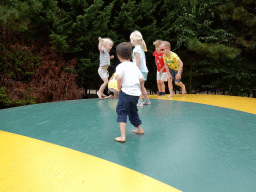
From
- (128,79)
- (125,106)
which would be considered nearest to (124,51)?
(128,79)

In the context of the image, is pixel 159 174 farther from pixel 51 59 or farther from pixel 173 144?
pixel 51 59

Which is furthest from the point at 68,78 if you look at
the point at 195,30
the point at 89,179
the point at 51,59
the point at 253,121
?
the point at 89,179

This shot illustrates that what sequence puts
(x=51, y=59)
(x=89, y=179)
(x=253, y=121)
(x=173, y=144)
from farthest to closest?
1. (x=51, y=59)
2. (x=253, y=121)
3. (x=173, y=144)
4. (x=89, y=179)

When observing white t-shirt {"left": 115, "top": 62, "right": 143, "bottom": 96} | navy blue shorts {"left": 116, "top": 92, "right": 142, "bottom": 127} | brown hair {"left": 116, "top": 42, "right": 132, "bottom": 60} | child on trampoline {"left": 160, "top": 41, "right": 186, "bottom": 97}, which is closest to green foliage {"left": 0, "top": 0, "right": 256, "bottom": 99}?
child on trampoline {"left": 160, "top": 41, "right": 186, "bottom": 97}

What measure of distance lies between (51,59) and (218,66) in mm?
6021

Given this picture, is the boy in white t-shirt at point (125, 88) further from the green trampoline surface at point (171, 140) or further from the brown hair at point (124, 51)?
the green trampoline surface at point (171, 140)

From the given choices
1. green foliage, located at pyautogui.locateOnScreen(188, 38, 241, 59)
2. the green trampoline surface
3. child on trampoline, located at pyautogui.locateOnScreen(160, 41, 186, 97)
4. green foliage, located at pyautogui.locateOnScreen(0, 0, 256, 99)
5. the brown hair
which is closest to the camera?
the green trampoline surface

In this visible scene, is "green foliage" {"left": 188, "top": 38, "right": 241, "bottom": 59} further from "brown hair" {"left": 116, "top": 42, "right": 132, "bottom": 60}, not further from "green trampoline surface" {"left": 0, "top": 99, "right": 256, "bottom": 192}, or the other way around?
"brown hair" {"left": 116, "top": 42, "right": 132, "bottom": 60}

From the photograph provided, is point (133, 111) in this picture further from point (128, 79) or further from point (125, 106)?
point (128, 79)

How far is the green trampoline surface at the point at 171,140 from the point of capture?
2.22 m

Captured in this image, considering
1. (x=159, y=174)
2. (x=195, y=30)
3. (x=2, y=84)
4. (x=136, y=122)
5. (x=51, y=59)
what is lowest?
(x=159, y=174)

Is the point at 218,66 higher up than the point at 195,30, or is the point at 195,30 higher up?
the point at 195,30

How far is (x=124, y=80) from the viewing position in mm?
3172

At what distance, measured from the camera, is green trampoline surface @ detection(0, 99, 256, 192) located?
2221mm
